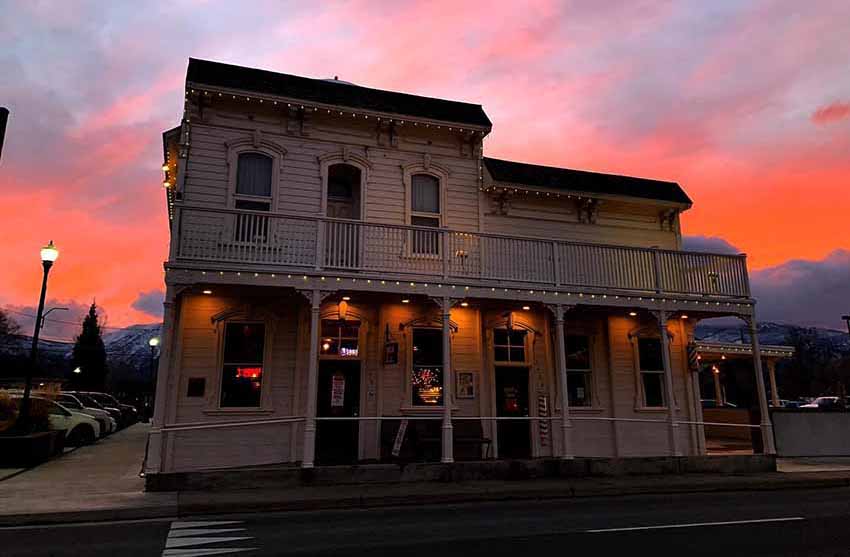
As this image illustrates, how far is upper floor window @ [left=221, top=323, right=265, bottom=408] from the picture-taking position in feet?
39.7

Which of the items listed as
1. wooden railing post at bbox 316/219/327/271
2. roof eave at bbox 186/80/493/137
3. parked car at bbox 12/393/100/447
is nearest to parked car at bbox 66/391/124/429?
parked car at bbox 12/393/100/447

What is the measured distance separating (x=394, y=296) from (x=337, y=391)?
8.63 ft

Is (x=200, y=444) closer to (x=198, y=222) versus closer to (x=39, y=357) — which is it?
(x=198, y=222)

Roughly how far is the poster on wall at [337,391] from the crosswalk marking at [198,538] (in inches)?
188

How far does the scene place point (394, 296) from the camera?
12453 mm

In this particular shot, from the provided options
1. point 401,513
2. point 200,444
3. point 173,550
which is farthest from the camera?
point 200,444

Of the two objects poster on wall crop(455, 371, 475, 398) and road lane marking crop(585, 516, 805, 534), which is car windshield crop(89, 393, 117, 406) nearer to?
poster on wall crop(455, 371, 475, 398)

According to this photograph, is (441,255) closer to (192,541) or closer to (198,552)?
(192,541)

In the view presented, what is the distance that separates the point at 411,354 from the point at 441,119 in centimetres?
604

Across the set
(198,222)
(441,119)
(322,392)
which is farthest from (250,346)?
(441,119)

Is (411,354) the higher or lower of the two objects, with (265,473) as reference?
higher

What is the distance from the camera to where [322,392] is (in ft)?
42.1

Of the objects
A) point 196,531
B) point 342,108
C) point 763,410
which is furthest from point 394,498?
point 763,410

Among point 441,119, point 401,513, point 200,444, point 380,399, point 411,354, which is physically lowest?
point 401,513
